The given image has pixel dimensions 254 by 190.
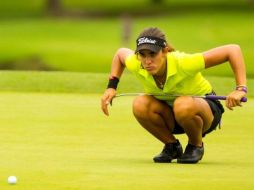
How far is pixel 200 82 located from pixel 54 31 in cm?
3483

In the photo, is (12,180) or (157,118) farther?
(157,118)

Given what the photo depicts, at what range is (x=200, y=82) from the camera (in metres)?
8.74

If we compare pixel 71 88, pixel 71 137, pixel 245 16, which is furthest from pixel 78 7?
pixel 71 137

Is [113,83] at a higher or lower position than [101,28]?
lower

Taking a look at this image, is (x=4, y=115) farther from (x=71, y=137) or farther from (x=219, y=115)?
(x=219, y=115)

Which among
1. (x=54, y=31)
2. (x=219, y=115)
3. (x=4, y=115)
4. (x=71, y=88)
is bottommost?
(x=219, y=115)

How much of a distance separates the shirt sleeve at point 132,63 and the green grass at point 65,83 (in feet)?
15.7

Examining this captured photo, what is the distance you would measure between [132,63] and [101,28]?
1424 inches

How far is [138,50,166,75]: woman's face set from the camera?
8328 mm

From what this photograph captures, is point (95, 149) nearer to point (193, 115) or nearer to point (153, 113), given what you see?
point (153, 113)

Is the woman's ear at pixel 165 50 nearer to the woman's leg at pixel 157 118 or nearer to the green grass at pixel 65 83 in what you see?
the woman's leg at pixel 157 118

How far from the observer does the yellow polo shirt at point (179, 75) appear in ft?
27.7

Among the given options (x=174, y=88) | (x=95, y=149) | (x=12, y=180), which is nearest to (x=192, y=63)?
(x=174, y=88)

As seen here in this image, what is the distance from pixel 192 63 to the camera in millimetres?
8414
